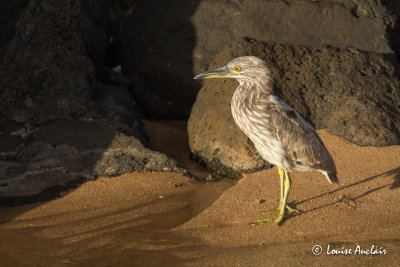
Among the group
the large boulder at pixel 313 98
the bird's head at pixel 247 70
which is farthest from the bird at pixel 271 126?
the large boulder at pixel 313 98

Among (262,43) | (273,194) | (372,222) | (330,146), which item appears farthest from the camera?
(262,43)

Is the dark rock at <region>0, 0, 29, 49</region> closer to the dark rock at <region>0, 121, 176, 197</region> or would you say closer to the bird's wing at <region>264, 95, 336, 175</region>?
the dark rock at <region>0, 121, 176, 197</region>

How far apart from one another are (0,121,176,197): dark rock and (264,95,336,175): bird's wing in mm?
1949

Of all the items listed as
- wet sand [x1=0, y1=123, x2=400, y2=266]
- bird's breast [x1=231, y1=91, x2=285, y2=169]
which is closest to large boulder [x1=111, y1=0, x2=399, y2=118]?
wet sand [x1=0, y1=123, x2=400, y2=266]

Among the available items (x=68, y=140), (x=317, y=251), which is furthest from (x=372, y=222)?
(x=68, y=140)

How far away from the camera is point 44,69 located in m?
7.06

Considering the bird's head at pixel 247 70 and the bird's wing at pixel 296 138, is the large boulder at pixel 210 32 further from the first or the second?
the bird's wing at pixel 296 138

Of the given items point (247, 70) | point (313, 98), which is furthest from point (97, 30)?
point (247, 70)

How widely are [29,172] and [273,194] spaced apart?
9.65 feet

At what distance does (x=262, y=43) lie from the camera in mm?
7125

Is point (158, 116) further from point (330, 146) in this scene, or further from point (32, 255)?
point (32, 255)

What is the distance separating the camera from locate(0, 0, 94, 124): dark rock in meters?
6.96

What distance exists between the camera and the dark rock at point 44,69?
6957 millimetres

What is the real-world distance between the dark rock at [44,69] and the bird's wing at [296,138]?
314cm
